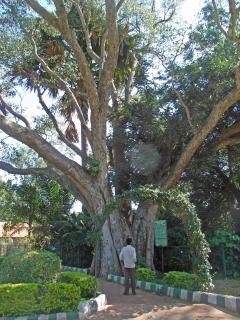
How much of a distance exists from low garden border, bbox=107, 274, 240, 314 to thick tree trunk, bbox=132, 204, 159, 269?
254cm

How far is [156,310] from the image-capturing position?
9.32 m

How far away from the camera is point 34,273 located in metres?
9.54

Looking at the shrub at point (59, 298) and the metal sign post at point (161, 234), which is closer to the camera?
the shrub at point (59, 298)

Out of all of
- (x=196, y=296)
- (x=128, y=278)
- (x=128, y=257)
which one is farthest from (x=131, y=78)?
(x=196, y=296)

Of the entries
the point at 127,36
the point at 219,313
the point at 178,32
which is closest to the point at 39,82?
the point at 127,36

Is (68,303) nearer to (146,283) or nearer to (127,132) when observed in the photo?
(146,283)

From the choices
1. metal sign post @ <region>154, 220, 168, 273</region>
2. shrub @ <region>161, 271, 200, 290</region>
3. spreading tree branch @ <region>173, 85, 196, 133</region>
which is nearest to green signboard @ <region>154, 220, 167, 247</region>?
metal sign post @ <region>154, 220, 168, 273</region>

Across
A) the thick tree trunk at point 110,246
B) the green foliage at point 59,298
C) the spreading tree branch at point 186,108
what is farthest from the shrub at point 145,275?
the spreading tree branch at point 186,108

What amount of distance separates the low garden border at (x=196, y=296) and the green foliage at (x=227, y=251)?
480 cm

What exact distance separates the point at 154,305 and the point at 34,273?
2.65 metres

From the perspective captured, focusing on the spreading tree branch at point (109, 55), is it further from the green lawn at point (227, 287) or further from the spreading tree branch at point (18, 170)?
the green lawn at point (227, 287)

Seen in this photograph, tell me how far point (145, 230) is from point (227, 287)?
387 cm

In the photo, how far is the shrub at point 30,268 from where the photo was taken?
9555 mm

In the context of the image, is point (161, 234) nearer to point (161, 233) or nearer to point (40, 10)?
point (161, 233)
